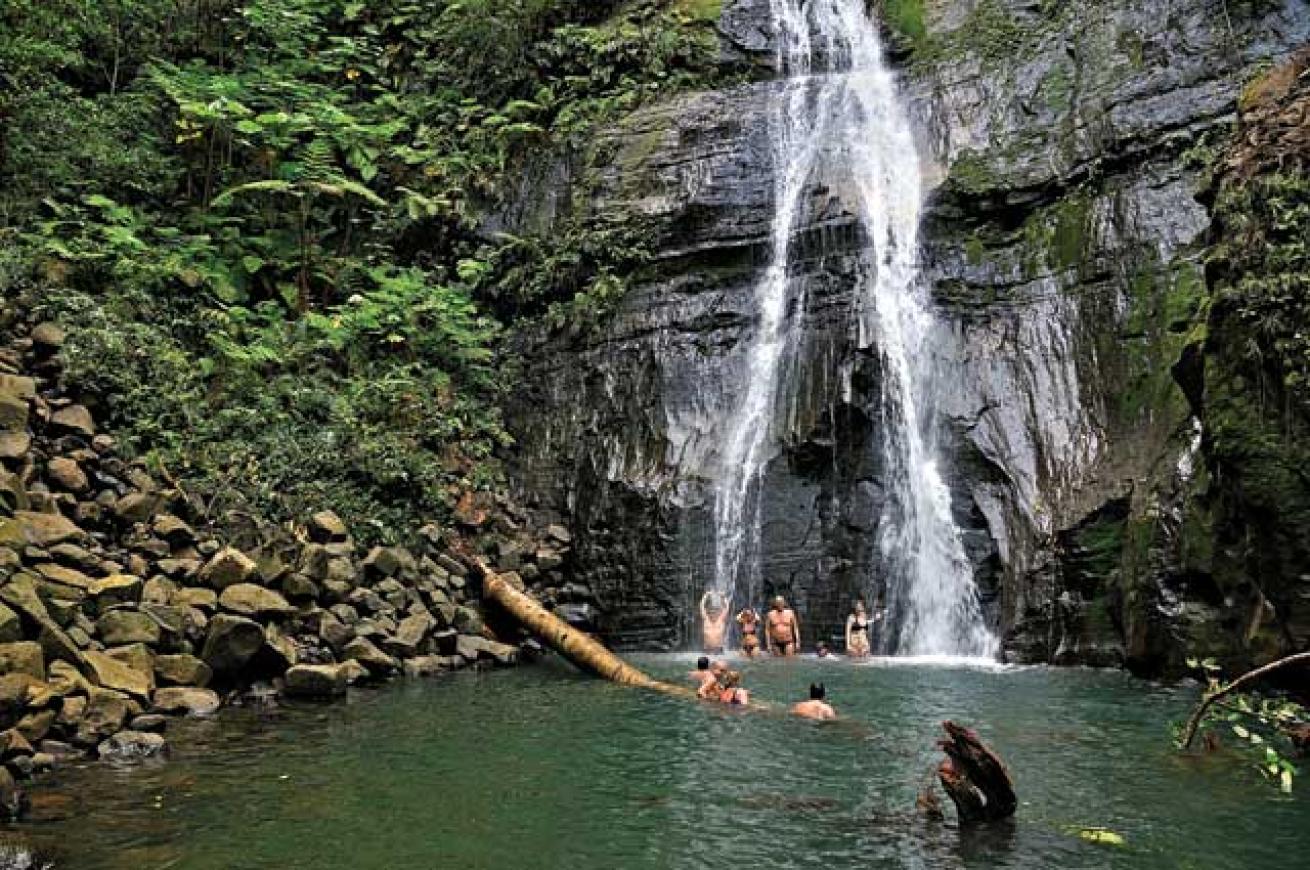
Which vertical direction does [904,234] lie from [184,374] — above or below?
above

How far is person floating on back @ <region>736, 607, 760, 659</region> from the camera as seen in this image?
14.8m

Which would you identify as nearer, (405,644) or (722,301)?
(405,644)

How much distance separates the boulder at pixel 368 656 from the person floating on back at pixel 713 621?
510 centimetres

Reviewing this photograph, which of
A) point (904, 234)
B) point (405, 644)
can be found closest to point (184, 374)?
point (405, 644)

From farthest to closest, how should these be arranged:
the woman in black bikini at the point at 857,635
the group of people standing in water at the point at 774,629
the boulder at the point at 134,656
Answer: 1. the group of people standing in water at the point at 774,629
2. the woman in black bikini at the point at 857,635
3. the boulder at the point at 134,656

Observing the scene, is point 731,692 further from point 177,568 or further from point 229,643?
point 177,568

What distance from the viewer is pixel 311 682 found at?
34.1ft

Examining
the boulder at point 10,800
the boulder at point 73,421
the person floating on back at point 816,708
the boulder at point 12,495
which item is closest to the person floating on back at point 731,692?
the person floating on back at point 816,708

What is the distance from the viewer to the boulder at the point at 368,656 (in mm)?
11656

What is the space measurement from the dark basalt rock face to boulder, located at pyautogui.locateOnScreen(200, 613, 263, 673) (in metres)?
6.79

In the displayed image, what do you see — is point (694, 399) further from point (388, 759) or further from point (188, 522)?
point (388, 759)

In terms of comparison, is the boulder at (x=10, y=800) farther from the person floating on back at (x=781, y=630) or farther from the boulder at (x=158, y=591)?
the person floating on back at (x=781, y=630)

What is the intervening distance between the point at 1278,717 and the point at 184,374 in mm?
13565

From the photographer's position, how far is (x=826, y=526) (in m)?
15.6
